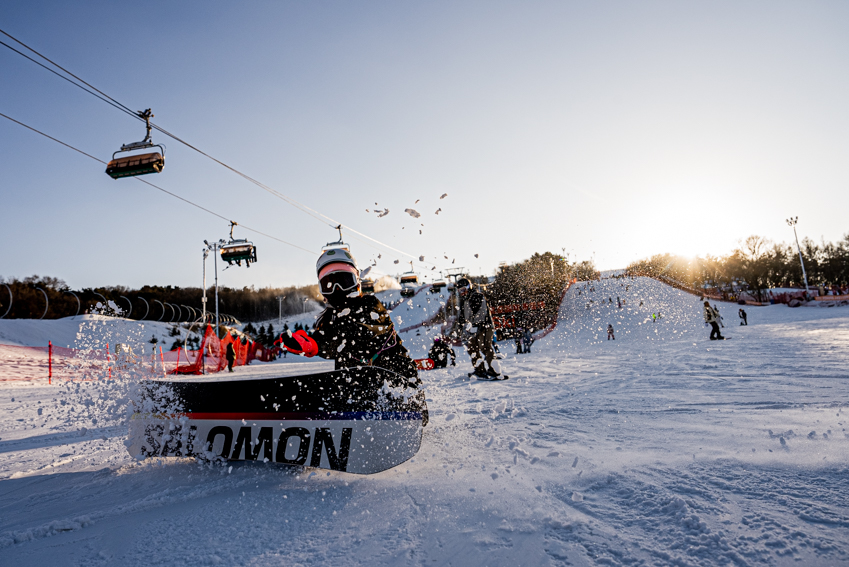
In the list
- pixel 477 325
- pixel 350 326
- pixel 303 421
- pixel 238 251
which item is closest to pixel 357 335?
pixel 350 326

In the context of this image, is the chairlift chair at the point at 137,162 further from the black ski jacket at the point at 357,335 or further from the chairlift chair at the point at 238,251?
the chairlift chair at the point at 238,251

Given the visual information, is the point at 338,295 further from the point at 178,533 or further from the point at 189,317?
the point at 189,317

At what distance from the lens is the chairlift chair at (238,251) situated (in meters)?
18.1

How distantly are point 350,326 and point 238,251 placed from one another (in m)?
16.7

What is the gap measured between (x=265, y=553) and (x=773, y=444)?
3.45 metres

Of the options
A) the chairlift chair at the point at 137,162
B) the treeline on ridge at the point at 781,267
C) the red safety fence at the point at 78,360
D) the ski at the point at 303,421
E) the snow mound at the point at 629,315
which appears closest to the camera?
the ski at the point at 303,421

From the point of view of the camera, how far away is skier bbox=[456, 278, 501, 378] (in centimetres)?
870

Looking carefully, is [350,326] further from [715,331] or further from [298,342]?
[715,331]

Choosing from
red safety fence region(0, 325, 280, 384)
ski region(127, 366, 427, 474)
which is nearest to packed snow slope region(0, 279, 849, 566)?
ski region(127, 366, 427, 474)

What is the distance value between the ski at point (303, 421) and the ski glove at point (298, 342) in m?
0.25

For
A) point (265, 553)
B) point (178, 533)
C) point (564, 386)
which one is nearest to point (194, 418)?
point (178, 533)

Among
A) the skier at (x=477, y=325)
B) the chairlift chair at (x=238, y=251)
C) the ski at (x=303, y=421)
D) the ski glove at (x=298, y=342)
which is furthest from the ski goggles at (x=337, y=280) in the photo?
the chairlift chair at (x=238, y=251)

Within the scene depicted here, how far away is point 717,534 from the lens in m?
1.82

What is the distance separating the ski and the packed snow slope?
18 centimetres
